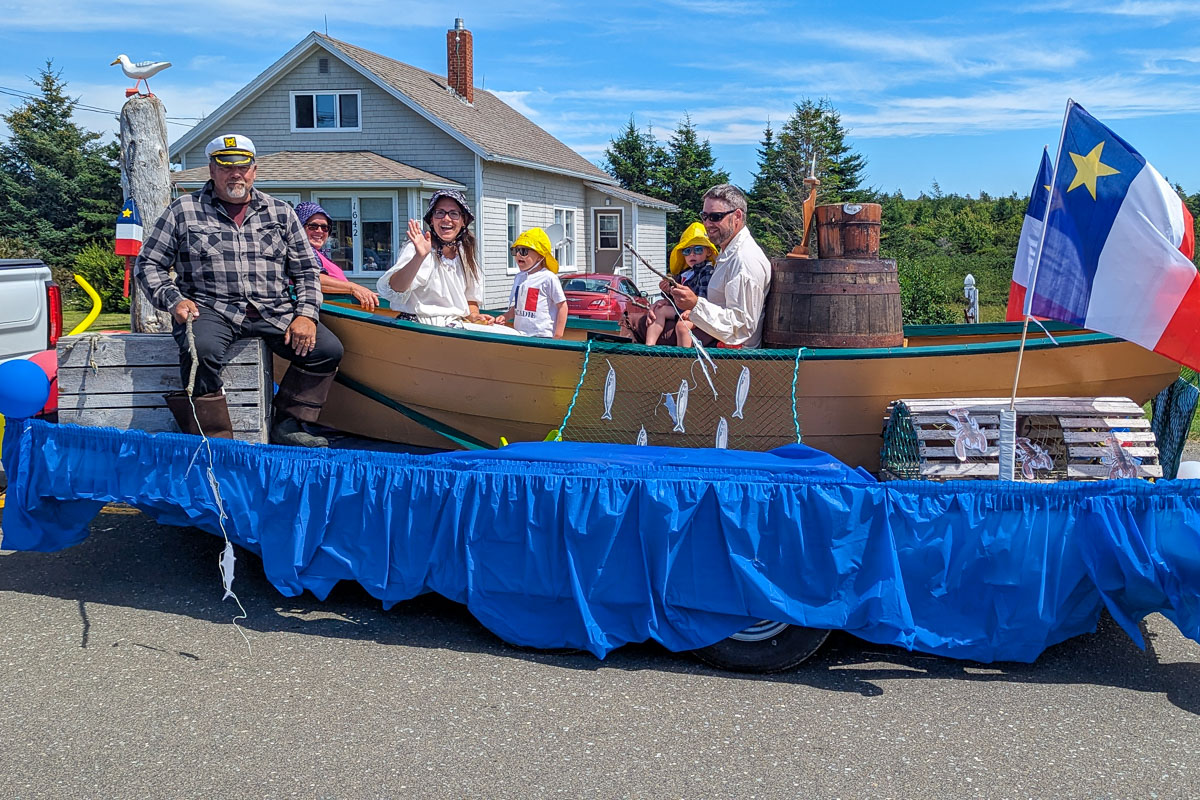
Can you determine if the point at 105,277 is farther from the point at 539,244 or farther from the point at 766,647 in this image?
the point at 766,647

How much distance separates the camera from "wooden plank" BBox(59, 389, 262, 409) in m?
4.80

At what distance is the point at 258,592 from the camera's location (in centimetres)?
475

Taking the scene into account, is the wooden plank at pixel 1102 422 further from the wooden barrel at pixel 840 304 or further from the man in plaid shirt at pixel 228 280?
the man in plaid shirt at pixel 228 280

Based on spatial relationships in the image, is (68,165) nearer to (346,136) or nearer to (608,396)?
(346,136)

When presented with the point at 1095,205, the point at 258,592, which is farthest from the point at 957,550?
the point at 258,592

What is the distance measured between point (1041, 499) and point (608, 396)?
82.9 inches

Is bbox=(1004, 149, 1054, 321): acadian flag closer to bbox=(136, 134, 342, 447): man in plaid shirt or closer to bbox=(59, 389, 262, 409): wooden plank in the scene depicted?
bbox=(136, 134, 342, 447): man in plaid shirt

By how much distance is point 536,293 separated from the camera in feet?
19.0

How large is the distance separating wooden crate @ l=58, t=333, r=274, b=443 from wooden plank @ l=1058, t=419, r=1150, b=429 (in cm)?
378

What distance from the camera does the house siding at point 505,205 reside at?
22.0m

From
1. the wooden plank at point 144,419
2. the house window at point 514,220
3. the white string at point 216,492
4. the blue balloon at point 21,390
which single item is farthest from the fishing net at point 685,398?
the house window at point 514,220

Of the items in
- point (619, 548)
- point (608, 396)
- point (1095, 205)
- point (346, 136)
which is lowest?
point (619, 548)

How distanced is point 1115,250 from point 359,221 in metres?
18.9

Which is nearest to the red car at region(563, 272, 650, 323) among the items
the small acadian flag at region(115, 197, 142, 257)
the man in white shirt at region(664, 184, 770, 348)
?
the small acadian flag at region(115, 197, 142, 257)
